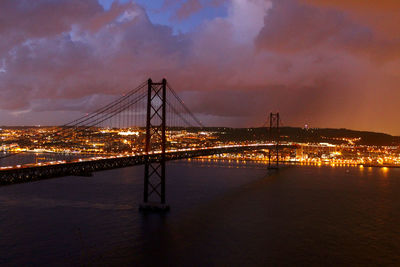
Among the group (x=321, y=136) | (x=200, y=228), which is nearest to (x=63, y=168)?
(x=200, y=228)

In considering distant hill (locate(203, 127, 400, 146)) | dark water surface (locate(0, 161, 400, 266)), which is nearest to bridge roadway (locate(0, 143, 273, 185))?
dark water surface (locate(0, 161, 400, 266))

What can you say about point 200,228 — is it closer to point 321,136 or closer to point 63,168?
point 63,168

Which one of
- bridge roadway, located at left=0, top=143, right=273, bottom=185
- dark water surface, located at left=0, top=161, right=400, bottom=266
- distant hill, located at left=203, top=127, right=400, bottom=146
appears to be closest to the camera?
bridge roadway, located at left=0, top=143, right=273, bottom=185

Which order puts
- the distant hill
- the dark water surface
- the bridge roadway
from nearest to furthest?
the bridge roadway, the dark water surface, the distant hill

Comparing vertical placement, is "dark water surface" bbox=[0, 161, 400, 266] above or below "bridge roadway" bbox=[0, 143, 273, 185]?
below

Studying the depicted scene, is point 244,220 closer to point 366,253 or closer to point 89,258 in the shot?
point 366,253

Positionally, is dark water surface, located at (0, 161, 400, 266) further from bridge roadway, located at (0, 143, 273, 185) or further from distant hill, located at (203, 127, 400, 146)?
distant hill, located at (203, 127, 400, 146)

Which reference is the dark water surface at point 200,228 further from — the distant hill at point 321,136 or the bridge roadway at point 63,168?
the distant hill at point 321,136

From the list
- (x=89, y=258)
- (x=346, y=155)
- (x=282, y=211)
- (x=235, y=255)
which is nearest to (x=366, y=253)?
(x=235, y=255)

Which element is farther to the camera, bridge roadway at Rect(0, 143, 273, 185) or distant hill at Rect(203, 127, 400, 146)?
distant hill at Rect(203, 127, 400, 146)
